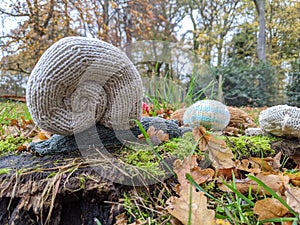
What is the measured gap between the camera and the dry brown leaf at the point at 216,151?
883mm

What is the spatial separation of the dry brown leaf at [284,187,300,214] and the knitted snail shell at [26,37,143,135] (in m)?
0.59

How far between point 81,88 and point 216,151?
559 millimetres

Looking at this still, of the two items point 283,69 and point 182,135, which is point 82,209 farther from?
point 283,69

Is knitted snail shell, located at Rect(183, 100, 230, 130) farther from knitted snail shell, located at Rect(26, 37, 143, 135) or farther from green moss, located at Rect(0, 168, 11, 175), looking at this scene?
green moss, located at Rect(0, 168, 11, 175)

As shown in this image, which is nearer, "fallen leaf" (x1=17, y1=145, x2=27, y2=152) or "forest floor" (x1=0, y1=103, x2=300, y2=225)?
"forest floor" (x1=0, y1=103, x2=300, y2=225)

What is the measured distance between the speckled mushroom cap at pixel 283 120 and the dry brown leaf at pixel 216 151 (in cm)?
32

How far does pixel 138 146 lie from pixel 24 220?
470mm

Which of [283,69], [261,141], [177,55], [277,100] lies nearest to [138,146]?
[261,141]

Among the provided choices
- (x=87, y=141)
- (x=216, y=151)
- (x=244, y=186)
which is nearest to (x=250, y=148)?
(x=216, y=151)

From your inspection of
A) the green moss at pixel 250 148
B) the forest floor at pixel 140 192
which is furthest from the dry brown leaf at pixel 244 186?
the green moss at pixel 250 148

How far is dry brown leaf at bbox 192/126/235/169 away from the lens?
883mm

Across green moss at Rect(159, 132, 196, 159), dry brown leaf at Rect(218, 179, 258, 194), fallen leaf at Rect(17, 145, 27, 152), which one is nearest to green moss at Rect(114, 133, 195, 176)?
green moss at Rect(159, 132, 196, 159)

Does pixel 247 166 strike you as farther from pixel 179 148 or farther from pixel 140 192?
pixel 140 192

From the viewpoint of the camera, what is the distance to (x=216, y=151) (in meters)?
0.93
